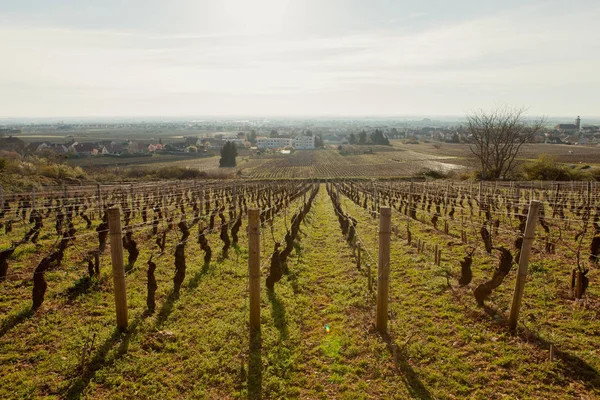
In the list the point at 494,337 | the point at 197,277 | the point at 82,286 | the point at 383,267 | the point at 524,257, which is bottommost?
the point at 197,277

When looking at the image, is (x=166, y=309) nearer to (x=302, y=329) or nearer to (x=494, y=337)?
(x=302, y=329)

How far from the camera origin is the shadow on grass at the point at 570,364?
4066mm

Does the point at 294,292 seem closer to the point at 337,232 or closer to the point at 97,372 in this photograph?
the point at 97,372

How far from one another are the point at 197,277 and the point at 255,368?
12.5ft

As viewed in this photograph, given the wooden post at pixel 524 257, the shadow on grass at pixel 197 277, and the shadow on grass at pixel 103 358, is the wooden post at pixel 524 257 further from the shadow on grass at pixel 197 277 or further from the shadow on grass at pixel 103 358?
the shadow on grass at pixel 197 277

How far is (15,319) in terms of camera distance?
18.6 feet

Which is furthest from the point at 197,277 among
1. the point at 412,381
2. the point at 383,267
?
the point at 412,381

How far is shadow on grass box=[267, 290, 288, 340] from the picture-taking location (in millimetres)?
5479

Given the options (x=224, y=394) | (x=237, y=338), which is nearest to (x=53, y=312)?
(x=237, y=338)

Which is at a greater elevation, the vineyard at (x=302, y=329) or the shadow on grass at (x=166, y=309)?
the vineyard at (x=302, y=329)

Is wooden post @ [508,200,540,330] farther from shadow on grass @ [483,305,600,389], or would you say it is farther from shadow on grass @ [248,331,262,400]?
shadow on grass @ [248,331,262,400]

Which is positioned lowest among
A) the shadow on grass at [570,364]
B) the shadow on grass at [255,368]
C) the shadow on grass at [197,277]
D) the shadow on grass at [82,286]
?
the shadow on grass at [197,277]

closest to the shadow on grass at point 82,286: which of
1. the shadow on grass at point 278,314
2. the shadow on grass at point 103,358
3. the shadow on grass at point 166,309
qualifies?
the shadow on grass at point 166,309

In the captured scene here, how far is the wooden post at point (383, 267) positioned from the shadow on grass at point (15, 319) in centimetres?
539
